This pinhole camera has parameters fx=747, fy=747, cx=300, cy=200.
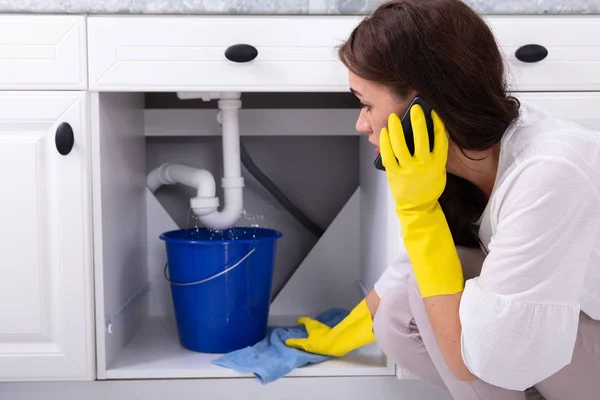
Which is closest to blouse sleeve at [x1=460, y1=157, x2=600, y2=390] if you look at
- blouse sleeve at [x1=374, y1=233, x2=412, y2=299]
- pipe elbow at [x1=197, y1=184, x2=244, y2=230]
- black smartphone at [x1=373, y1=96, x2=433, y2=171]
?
black smartphone at [x1=373, y1=96, x2=433, y2=171]

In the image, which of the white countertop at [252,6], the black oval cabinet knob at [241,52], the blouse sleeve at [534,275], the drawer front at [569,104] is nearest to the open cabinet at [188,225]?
the drawer front at [569,104]

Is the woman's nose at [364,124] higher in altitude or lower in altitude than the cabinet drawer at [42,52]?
lower

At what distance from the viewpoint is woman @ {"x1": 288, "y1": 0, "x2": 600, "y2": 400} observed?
0.91m

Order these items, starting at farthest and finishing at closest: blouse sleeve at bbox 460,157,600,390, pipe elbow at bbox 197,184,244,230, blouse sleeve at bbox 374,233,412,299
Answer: pipe elbow at bbox 197,184,244,230, blouse sleeve at bbox 374,233,412,299, blouse sleeve at bbox 460,157,600,390

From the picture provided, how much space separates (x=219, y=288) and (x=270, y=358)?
192mm

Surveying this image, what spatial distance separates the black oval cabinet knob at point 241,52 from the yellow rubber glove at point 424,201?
417 millimetres

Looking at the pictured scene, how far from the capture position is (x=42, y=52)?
4.51 feet

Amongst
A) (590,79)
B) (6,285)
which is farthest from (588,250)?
(6,285)

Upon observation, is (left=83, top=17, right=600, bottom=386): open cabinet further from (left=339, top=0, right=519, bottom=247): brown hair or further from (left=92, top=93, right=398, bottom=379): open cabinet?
(left=339, top=0, right=519, bottom=247): brown hair

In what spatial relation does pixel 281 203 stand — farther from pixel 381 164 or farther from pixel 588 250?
pixel 588 250

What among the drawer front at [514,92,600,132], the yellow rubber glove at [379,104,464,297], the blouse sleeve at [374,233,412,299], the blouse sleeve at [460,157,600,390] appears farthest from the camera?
the drawer front at [514,92,600,132]

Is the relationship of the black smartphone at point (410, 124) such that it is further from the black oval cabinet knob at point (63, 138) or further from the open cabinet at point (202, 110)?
the black oval cabinet knob at point (63, 138)

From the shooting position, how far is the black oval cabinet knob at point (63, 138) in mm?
1366

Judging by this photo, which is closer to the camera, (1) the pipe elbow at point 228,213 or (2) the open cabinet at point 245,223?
(2) the open cabinet at point 245,223
